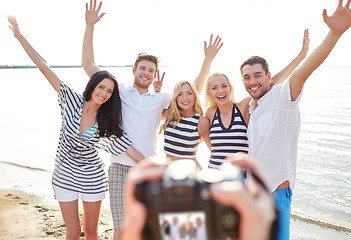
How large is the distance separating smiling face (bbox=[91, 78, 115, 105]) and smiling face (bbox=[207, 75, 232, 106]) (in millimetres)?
1238

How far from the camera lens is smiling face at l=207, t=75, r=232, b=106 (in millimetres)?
3406

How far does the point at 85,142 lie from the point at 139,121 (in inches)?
27.3

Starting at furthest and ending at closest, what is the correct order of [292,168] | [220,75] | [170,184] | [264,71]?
1. [220,75]
2. [264,71]
3. [292,168]
4. [170,184]

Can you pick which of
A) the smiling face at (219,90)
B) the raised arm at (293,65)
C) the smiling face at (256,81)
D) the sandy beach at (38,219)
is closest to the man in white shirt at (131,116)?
the smiling face at (219,90)

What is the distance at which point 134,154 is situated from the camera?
3.26 meters

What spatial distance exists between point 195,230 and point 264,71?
2.36m

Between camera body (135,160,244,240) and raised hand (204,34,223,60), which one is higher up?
raised hand (204,34,223,60)

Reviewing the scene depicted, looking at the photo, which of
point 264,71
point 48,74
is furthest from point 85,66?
point 264,71

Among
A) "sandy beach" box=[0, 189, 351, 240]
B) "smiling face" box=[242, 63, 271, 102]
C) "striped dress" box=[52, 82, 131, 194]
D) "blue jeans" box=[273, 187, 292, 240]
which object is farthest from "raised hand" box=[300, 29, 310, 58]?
"sandy beach" box=[0, 189, 351, 240]

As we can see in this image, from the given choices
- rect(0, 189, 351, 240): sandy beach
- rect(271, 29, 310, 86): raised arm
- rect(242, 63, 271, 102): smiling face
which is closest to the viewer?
rect(242, 63, 271, 102): smiling face

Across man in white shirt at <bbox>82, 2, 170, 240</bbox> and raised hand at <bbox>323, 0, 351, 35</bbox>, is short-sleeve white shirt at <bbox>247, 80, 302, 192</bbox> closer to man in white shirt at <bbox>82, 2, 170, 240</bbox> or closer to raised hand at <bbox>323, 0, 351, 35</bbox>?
raised hand at <bbox>323, 0, 351, 35</bbox>

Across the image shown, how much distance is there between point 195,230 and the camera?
94 cm

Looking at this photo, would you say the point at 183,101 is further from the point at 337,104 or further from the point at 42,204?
the point at 337,104

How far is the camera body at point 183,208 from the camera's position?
2.95 feet
